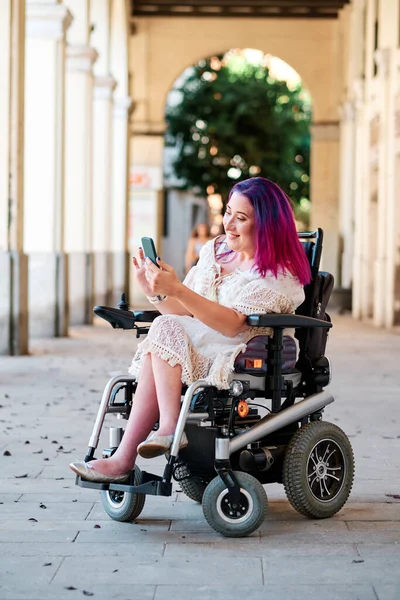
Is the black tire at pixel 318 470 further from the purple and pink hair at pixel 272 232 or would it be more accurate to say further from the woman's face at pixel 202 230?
the woman's face at pixel 202 230

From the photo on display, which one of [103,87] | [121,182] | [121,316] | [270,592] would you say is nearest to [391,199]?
[103,87]

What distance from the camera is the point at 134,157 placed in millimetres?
32156

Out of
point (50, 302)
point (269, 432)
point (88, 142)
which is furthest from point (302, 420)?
point (88, 142)

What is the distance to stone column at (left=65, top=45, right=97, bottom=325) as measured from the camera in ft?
65.2

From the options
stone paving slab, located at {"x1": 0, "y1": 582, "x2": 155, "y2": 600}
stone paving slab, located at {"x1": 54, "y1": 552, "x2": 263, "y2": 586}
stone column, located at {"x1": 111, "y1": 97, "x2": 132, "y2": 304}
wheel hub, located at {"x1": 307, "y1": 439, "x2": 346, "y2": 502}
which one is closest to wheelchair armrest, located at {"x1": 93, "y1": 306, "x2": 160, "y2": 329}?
wheel hub, located at {"x1": 307, "y1": 439, "x2": 346, "y2": 502}

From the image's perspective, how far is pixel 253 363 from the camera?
4898 millimetres

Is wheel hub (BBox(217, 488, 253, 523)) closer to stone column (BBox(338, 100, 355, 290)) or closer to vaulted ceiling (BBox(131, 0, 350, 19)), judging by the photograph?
stone column (BBox(338, 100, 355, 290))

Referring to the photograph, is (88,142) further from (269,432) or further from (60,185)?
(269,432)

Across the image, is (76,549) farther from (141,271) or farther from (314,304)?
(314,304)

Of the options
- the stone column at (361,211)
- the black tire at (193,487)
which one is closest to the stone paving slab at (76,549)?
the black tire at (193,487)

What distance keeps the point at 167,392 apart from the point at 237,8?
88.8ft

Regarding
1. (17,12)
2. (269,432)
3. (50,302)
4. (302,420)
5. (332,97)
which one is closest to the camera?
(269,432)

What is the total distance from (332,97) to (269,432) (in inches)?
1063

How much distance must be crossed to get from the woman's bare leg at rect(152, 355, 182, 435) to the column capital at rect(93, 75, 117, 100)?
1940 centimetres
